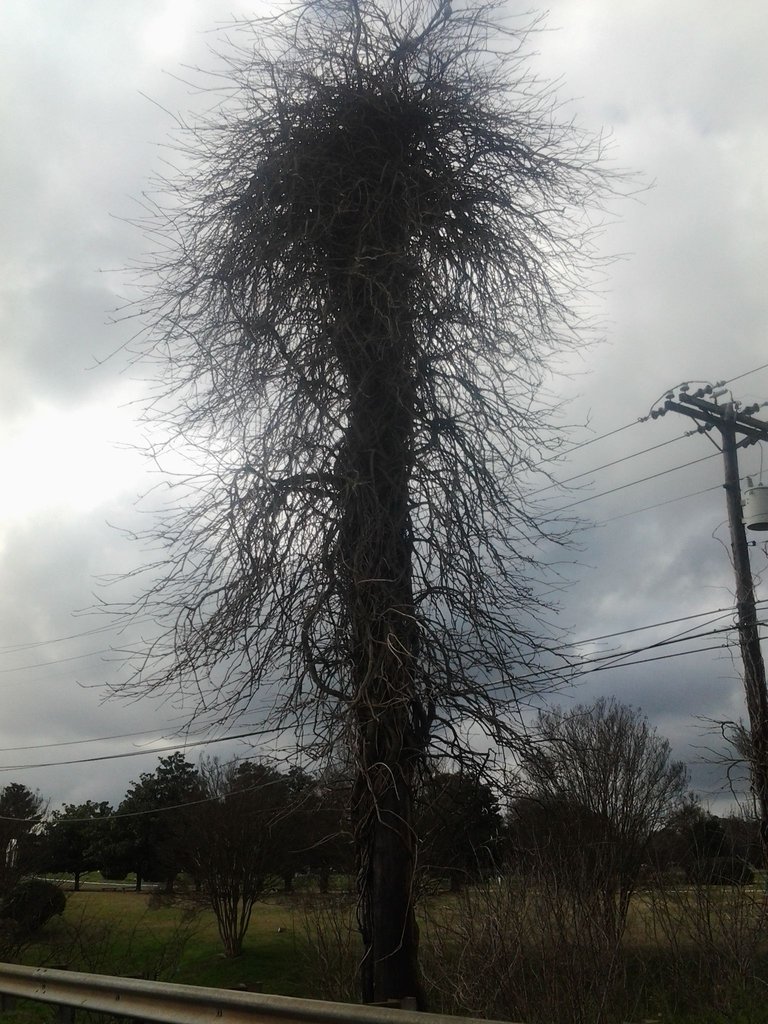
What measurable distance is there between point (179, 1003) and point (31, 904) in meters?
13.4

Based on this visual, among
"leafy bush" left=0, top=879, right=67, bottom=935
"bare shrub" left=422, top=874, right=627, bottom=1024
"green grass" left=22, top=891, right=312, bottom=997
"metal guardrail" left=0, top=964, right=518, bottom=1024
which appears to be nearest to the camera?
"metal guardrail" left=0, top=964, right=518, bottom=1024

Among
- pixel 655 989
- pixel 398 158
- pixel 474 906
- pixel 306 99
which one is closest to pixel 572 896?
pixel 474 906

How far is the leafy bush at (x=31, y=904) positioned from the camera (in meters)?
15.7

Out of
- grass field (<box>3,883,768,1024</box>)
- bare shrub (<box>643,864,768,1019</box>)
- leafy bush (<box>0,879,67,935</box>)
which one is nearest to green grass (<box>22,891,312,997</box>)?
leafy bush (<box>0,879,67,935</box>)

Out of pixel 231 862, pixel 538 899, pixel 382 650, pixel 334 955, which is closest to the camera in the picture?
pixel 382 650

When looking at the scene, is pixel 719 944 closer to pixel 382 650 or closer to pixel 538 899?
pixel 538 899

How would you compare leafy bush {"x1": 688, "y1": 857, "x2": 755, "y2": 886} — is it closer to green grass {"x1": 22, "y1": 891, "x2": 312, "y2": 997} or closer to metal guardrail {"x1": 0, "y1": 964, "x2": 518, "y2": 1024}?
metal guardrail {"x1": 0, "y1": 964, "x2": 518, "y2": 1024}

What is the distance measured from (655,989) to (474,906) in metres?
3.13

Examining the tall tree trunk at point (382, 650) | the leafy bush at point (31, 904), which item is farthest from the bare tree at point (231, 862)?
the tall tree trunk at point (382, 650)

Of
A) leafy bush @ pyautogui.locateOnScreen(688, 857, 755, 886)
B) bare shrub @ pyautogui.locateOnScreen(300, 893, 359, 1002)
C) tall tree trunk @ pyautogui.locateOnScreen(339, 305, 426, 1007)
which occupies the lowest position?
bare shrub @ pyautogui.locateOnScreen(300, 893, 359, 1002)

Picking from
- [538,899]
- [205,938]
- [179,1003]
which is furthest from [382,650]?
[205,938]

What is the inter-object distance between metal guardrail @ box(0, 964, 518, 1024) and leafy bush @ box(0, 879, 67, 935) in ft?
31.2

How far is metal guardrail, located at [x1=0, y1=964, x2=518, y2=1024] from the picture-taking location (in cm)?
392

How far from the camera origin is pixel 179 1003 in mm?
5082
